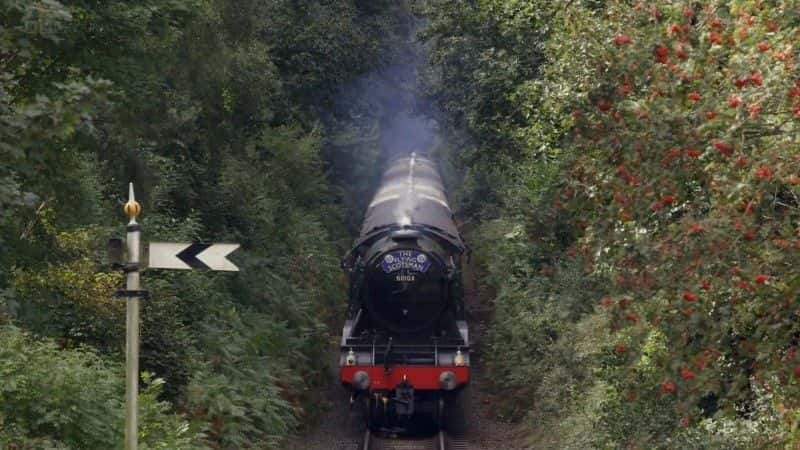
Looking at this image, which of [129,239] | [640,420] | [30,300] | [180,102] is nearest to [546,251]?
[180,102]

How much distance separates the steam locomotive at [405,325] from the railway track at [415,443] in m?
0.26

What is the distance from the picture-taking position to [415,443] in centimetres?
2041

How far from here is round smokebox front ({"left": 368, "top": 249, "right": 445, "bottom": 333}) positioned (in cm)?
1956

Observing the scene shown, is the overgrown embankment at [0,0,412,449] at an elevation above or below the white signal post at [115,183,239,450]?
above

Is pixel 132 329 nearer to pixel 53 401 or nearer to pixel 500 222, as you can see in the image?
pixel 53 401

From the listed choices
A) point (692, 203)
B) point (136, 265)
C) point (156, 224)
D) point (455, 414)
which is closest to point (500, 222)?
point (455, 414)

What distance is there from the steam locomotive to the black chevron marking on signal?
10.6m

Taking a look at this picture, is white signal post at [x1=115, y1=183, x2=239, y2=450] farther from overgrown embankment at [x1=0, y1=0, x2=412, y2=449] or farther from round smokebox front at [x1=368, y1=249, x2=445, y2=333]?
round smokebox front at [x1=368, y1=249, x2=445, y2=333]

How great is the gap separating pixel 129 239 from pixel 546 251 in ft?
53.5

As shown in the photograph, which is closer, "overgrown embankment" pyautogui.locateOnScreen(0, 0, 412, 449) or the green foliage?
the green foliage

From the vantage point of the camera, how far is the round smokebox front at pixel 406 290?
19562mm

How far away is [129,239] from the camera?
28.8ft

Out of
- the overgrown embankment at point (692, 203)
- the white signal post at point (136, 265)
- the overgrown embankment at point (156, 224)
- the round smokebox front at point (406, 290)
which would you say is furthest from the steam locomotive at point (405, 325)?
the white signal post at point (136, 265)

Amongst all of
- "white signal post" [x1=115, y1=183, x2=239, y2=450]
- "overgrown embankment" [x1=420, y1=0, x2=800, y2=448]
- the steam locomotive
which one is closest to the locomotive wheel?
the steam locomotive
